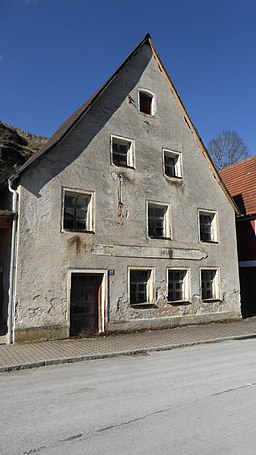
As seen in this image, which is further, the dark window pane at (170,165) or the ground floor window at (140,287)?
the dark window pane at (170,165)

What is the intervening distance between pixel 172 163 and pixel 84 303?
7.52 meters

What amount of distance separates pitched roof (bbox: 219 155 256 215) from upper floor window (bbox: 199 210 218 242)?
11.9 feet

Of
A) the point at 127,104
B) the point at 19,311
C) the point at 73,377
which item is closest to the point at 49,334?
the point at 19,311

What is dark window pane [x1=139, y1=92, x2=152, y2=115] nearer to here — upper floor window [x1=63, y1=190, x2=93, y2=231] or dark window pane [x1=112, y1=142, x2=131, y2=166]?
dark window pane [x1=112, y1=142, x2=131, y2=166]

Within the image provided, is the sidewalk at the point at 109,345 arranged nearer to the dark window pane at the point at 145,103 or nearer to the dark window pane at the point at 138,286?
the dark window pane at the point at 138,286

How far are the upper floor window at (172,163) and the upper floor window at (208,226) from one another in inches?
82.7

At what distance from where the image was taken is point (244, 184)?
861 inches

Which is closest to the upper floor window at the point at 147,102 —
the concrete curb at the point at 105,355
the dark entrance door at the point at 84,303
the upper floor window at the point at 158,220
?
the upper floor window at the point at 158,220

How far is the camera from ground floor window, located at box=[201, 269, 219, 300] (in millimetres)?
16114

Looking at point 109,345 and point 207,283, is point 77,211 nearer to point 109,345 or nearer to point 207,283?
point 109,345

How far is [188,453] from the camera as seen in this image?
3.64m

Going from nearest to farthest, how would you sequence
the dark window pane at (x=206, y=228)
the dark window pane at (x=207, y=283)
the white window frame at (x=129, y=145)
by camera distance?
the white window frame at (x=129, y=145), the dark window pane at (x=207, y=283), the dark window pane at (x=206, y=228)

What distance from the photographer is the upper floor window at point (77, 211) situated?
41.4 ft

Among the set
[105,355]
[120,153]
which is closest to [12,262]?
[105,355]
